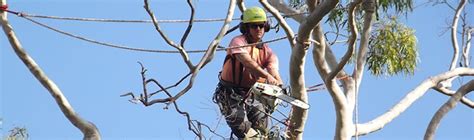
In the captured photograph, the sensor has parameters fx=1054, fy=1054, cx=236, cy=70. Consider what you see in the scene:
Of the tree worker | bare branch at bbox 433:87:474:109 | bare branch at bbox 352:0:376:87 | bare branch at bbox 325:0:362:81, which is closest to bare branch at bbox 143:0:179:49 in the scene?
the tree worker

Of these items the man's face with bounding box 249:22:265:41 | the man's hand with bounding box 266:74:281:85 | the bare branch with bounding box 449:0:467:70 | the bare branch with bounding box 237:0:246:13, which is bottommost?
the man's hand with bounding box 266:74:281:85

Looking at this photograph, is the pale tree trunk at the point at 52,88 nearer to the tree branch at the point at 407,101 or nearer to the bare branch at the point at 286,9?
the tree branch at the point at 407,101

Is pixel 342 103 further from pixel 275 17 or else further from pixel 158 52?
pixel 158 52

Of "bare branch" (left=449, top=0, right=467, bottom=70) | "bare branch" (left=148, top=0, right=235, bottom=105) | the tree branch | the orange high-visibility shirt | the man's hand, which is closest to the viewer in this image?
"bare branch" (left=148, top=0, right=235, bottom=105)

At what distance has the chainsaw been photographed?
204 inches

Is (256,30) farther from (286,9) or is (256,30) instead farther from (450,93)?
(450,93)

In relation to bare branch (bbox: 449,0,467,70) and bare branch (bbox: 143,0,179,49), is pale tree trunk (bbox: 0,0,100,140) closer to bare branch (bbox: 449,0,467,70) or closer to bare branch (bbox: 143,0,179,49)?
bare branch (bbox: 143,0,179,49)

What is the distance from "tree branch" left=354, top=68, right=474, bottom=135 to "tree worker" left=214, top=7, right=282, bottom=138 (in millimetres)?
993

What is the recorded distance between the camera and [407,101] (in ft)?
22.4

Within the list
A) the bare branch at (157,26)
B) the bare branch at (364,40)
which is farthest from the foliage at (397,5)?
the bare branch at (157,26)

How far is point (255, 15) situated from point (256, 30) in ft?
0.32

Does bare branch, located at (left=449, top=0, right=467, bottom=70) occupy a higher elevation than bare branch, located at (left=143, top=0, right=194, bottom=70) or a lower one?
higher

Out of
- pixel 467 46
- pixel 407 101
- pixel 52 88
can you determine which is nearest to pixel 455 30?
pixel 467 46

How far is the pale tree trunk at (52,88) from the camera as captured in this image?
459 cm
